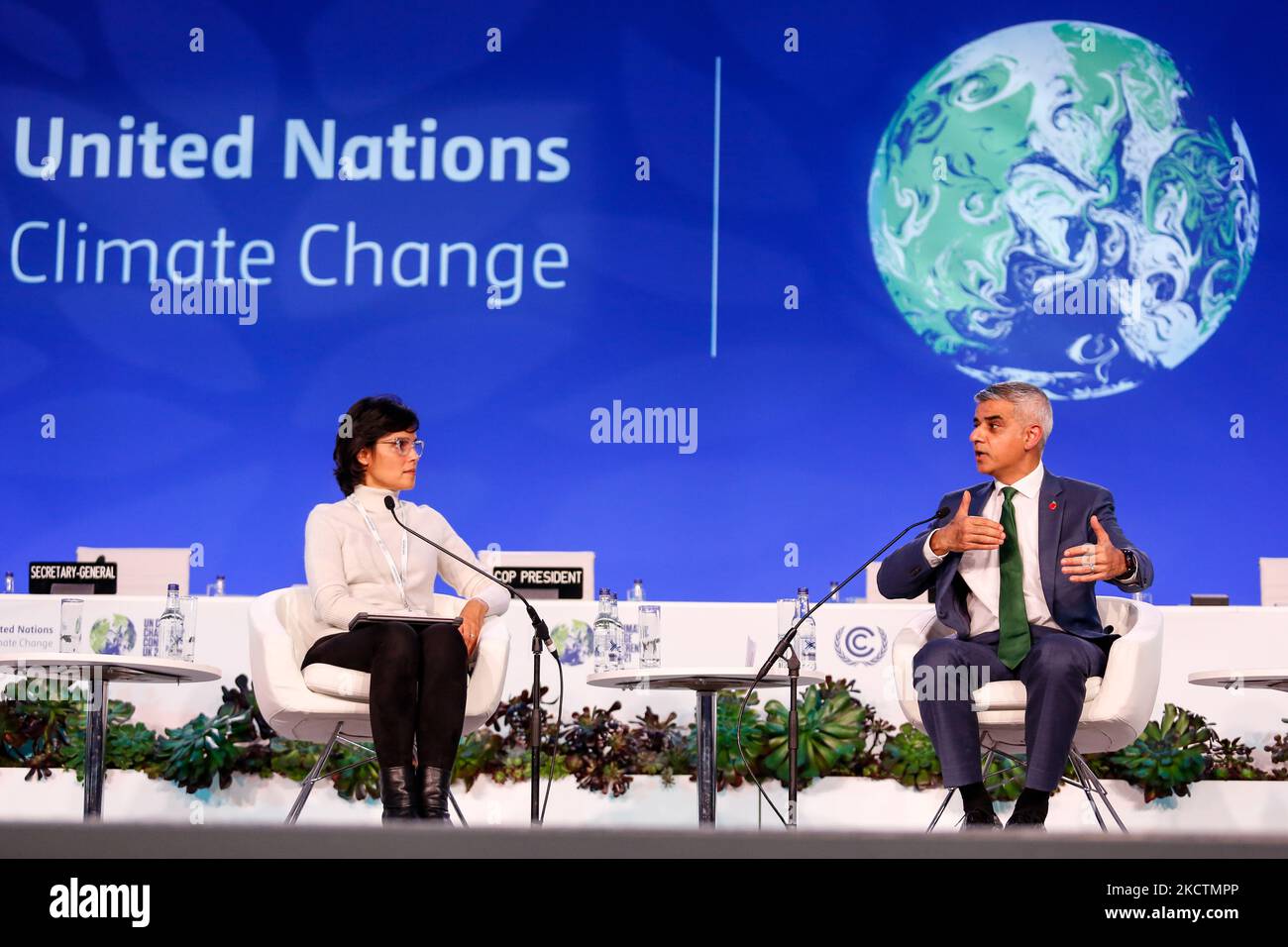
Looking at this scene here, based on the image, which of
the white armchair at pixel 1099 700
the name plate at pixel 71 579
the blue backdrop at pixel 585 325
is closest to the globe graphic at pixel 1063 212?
the blue backdrop at pixel 585 325

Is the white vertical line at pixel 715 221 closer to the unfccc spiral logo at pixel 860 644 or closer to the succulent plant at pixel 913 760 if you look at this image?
the unfccc spiral logo at pixel 860 644

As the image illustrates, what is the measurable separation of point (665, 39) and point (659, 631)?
3031 millimetres

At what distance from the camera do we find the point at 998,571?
3.26m

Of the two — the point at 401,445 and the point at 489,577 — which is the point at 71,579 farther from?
the point at 489,577

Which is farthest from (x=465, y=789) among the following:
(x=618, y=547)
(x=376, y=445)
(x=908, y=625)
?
(x=618, y=547)

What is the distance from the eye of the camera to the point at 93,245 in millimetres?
6180

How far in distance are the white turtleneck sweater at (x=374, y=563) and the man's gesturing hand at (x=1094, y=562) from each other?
1266 mm

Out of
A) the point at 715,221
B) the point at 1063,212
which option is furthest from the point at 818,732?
the point at 1063,212

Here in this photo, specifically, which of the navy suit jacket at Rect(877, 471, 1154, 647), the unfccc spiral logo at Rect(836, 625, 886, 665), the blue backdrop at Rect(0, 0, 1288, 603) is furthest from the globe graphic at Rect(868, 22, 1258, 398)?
the navy suit jacket at Rect(877, 471, 1154, 647)

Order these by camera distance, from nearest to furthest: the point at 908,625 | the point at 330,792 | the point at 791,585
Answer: the point at 908,625
the point at 330,792
the point at 791,585

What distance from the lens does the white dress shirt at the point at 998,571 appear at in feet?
10.6

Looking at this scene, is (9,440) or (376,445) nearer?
(376,445)

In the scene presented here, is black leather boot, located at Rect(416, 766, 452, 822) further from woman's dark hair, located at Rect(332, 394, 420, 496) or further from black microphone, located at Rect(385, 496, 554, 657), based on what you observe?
woman's dark hair, located at Rect(332, 394, 420, 496)
